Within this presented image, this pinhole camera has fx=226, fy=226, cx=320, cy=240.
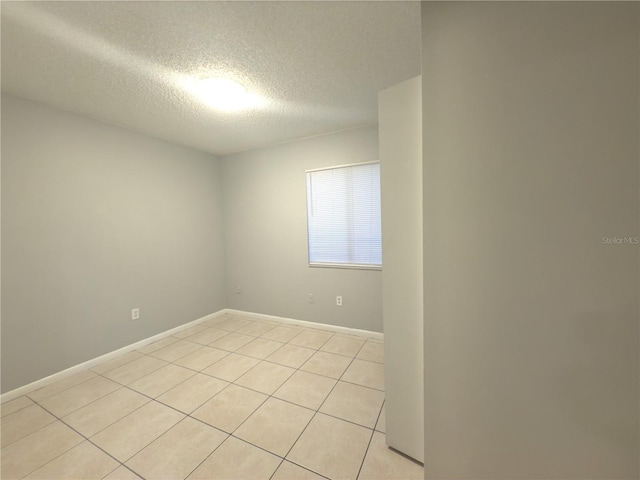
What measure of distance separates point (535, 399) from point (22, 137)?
377 centimetres

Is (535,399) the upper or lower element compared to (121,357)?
upper

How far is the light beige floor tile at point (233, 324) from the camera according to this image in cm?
322

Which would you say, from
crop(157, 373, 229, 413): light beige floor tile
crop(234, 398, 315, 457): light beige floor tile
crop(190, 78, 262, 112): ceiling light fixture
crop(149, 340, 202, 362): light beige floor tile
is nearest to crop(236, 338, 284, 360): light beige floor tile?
crop(157, 373, 229, 413): light beige floor tile

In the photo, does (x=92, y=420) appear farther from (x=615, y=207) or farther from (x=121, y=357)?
(x=615, y=207)

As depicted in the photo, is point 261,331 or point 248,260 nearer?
point 261,331

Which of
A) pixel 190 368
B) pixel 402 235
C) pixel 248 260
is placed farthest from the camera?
pixel 248 260

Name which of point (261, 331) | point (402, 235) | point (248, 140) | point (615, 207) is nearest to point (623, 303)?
point (615, 207)

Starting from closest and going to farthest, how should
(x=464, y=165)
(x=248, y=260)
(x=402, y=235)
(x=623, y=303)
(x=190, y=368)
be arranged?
1. (x=623, y=303)
2. (x=464, y=165)
3. (x=402, y=235)
4. (x=190, y=368)
5. (x=248, y=260)

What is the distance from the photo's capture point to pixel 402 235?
4.17 ft

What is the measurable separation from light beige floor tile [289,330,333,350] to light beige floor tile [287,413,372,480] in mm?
1072

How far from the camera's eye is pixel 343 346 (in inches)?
103

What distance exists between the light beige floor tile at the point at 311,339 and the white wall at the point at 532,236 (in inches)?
71.0

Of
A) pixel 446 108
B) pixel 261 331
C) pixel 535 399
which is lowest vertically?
pixel 261 331

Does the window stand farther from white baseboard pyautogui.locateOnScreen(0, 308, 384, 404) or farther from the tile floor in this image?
the tile floor
